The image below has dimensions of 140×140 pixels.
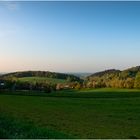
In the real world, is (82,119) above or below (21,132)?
below

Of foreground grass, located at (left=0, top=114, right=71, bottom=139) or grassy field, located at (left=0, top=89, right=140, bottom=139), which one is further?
grassy field, located at (left=0, top=89, right=140, bottom=139)

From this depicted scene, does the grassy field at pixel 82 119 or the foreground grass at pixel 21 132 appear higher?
the foreground grass at pixel 21 132

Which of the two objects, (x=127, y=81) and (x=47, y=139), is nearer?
(x=47, y=139)

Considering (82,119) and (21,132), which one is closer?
(21,132)

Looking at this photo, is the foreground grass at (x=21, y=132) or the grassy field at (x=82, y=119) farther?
the grassy field at (x=82, y=119)

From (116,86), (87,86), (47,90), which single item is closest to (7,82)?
(47,90)

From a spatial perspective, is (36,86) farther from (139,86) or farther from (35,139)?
(35,139)

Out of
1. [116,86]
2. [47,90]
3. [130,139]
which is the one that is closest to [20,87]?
[47,90]

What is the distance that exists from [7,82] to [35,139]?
132 m

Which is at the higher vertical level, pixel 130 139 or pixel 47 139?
pixel 47 139

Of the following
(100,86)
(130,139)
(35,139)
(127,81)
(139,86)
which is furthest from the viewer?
(100,86)

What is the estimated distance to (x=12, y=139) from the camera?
9.80 m

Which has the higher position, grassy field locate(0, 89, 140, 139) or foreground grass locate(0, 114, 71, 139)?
foreground grass locate(0, 114, 71, 139)

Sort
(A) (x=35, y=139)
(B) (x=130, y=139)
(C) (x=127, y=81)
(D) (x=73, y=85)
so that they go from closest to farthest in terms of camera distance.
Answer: (A) (x=35, y=139)
(B) (x=130, y=139)
(C) (x=127, y=81)
(D) (x=73, y=85)
